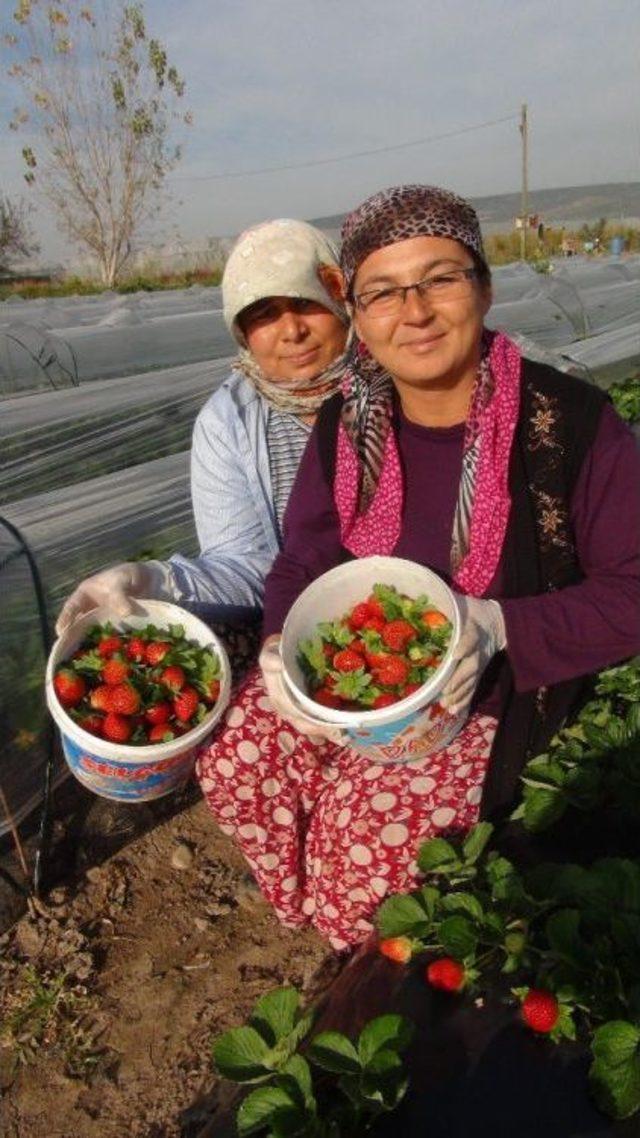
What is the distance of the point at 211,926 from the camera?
2225 millimetres

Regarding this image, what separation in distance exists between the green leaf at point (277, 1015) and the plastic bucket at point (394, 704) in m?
0.41

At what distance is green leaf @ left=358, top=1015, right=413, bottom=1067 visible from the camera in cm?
110

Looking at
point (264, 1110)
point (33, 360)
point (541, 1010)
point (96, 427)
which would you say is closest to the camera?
point (264, 1110)

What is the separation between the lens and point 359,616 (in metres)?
1.62

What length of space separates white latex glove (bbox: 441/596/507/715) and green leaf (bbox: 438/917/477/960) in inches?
14.5

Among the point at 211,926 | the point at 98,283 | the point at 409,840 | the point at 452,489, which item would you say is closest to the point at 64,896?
the point at 211,926

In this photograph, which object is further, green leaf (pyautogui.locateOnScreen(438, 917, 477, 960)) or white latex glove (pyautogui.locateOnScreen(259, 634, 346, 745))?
white latex glove (pyautogui.locateOnScreen(259, 634, 346, 745))

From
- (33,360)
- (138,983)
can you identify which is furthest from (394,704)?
(33,360)

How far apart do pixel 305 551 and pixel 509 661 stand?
1.74 feet

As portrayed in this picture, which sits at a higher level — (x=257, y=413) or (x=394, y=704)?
(x=257, y=413)

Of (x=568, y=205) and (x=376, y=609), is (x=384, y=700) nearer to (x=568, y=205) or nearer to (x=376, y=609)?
Answer: (x=376, y=609)

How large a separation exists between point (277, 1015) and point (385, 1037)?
16 centimetres

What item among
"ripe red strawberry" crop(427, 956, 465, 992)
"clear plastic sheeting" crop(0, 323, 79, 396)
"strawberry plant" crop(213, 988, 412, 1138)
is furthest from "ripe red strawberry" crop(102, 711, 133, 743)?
"clear plastic sheeting" crop(0, 323, 79, 396)

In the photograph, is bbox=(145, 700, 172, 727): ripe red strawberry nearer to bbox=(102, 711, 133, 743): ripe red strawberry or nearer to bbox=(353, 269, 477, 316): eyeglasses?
bbox=(102, 711, 133, 743): ripe red strawberry
